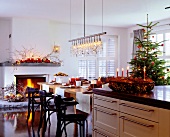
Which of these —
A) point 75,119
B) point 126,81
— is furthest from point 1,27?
point 126,81

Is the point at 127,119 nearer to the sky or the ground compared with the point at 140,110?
nearer to the ground

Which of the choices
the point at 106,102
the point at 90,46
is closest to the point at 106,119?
the point at 106,102

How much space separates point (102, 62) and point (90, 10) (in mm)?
3616

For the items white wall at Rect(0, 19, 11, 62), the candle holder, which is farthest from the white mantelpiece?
the candle holder

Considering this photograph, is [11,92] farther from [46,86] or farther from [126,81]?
[126,81]

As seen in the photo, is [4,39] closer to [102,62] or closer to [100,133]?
[102,62]

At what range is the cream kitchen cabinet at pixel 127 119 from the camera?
7.93ft

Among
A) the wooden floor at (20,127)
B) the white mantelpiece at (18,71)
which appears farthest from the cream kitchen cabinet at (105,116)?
the white mantelpiece at (18,71)

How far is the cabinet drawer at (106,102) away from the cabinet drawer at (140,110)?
4.3 inches

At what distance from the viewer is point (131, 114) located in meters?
2.81

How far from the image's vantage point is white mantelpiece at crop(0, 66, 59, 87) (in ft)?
30.0

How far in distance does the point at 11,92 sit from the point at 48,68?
1532 millimetres

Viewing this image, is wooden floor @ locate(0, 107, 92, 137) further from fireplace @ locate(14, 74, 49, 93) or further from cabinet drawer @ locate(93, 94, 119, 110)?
fireplace @ locate(14, 74, 49, 93)

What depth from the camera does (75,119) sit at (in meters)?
3.95
